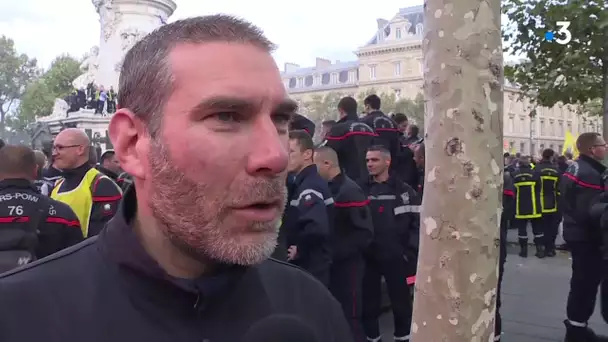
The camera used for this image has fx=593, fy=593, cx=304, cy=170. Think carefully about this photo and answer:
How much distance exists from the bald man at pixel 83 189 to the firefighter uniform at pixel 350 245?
2.04 metres

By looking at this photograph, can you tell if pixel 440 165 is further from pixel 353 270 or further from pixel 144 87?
pixel 353 270

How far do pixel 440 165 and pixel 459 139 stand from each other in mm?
125

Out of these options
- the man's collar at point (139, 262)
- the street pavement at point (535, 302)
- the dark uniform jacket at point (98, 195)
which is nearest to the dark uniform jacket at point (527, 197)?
the street pavement at point (535, 302)

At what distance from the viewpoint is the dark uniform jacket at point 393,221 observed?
5.92m

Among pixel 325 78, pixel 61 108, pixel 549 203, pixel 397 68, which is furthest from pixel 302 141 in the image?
pixel 325 78

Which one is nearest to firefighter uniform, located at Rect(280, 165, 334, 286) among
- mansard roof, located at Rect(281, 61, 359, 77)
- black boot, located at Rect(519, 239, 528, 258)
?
black boot, located at Rect(519, 239, 528, 258)

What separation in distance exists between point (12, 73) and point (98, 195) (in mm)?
62041

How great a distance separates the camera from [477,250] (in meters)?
2.26

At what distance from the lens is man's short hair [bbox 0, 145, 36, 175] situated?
13.8 feet

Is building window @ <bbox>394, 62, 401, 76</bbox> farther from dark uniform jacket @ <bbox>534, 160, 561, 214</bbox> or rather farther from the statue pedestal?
dark uniform jacket @ <bbox>534, 160, 561, 214</bbox>

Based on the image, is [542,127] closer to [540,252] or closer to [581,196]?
[540,252]

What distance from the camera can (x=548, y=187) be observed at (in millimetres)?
12406

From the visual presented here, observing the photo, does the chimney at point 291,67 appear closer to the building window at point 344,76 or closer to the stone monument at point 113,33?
the building window at point 344,76

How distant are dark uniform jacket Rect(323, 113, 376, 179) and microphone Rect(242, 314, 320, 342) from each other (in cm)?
553
